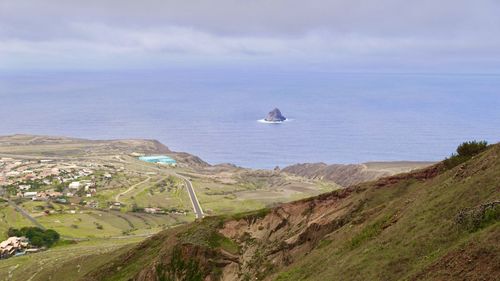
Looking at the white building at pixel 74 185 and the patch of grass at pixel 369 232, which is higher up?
the patch of grass at pixel 369 232

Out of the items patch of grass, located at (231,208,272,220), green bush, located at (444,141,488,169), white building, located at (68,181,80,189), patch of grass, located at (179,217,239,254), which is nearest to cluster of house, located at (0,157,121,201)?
white building, located at (68,181,80,189)

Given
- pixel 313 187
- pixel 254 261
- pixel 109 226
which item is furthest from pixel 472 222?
pixel 313 187

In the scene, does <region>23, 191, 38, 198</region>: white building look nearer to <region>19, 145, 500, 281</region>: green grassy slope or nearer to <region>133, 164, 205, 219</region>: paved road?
<region>133, 164, 205, 219</region>: paved road

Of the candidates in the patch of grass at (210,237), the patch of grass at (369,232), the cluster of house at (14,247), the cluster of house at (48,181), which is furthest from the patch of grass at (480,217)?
the cluster of house at (48,181)

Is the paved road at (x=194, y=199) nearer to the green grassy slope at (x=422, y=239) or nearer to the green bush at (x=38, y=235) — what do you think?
the green bush at (x=38, y=235)

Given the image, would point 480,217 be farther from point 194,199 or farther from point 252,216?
point 194,199

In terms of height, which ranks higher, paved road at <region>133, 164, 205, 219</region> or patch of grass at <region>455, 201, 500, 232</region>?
patch of grass at <region>455, 201, 500, 232</region>

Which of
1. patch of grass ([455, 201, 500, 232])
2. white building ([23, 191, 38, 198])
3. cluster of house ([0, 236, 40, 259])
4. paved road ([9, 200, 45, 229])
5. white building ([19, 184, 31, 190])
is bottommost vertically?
cluster of house ([0, 236, 40, 259])
